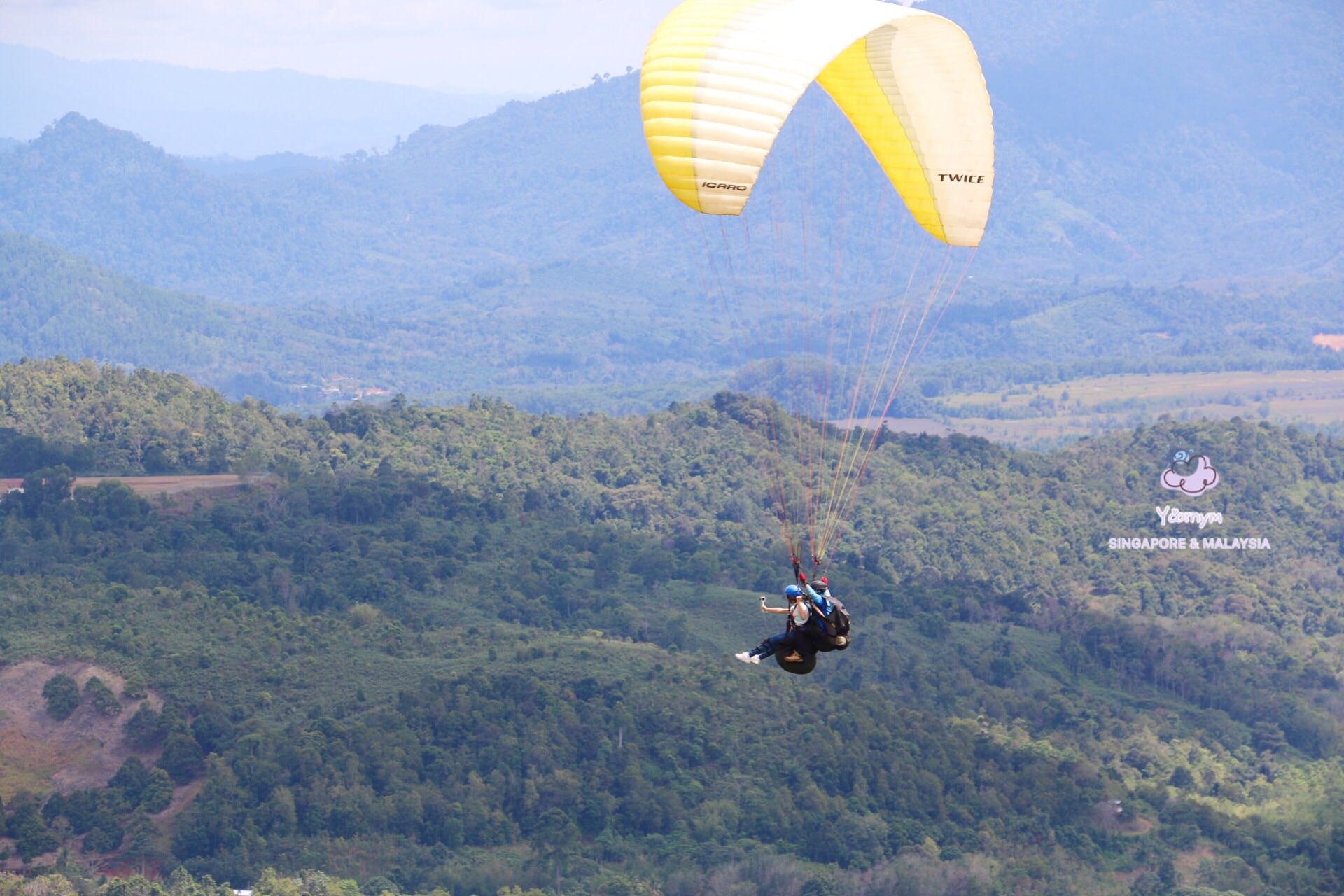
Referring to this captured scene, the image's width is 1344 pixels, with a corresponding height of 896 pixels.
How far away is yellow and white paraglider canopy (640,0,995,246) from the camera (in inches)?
1206

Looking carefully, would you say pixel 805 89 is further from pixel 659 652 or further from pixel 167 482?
pixel 167 482

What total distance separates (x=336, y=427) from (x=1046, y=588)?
4054 cm

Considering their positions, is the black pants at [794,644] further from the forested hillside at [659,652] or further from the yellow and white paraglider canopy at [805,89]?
the forested hillside at [659,652]

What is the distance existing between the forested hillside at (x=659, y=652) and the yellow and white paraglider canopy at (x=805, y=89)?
30.5 m

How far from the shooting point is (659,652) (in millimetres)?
76875

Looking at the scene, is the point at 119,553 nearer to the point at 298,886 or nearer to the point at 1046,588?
the point at 298,886

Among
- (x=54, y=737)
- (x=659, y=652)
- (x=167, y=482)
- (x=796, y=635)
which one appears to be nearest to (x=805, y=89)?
(x=796, y=635)

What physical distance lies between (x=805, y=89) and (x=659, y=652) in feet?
152

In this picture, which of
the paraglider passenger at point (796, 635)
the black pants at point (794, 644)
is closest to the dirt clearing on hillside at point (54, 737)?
the black pants at point (794, 644)

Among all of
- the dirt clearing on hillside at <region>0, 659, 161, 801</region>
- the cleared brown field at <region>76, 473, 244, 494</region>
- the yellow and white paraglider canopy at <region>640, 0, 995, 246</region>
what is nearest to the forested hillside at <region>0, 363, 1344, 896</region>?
the dirt clearing on hillside at <region>0, 659, 161, 801</region>

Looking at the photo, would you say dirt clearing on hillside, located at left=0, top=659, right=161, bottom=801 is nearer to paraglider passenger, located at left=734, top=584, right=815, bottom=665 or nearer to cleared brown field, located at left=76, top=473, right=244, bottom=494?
cleared brown field, located at left=76, top=473, right=244, bottom=494

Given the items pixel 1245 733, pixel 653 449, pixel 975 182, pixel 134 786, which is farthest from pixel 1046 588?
pixel 975 182

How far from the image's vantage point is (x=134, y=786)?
62781mm

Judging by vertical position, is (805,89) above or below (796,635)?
above
